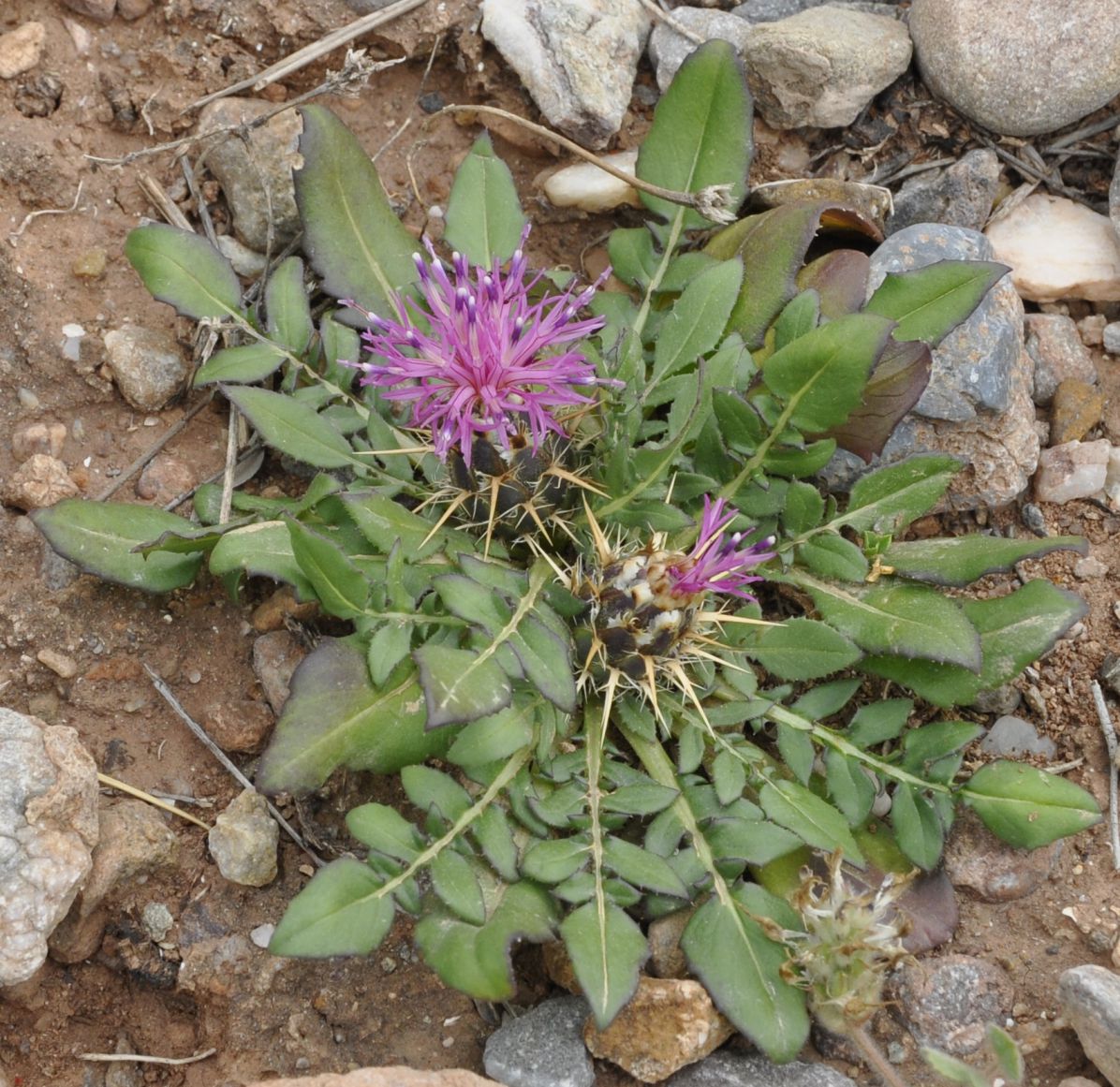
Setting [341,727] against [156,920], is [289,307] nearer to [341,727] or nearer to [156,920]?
[341,727]

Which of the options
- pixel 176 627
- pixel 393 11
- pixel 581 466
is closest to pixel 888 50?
pixel 393 11

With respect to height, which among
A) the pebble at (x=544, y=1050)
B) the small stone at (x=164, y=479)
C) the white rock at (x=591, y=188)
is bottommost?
the pebble at (x=544, y=1050)

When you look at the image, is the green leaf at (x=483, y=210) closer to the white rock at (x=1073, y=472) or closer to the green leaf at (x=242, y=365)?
the green leaf at (x=242, y=365)

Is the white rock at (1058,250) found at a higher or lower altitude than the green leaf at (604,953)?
higher

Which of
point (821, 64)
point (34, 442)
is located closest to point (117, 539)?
point (34, 442)

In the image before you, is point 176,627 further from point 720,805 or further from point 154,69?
point 154,69

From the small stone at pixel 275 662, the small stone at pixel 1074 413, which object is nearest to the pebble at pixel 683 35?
the small stone at pixel 1074 413
